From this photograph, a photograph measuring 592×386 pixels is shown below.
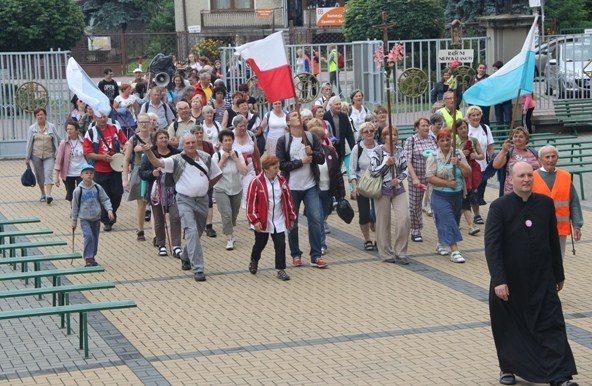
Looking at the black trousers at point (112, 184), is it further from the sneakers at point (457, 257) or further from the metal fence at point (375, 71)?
the metal fence at point (375, 71)

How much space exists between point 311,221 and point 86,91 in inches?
159

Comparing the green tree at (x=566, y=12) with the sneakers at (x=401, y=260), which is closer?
the sneakers at (x=401, y=260)

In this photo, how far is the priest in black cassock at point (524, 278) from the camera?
9312 mm

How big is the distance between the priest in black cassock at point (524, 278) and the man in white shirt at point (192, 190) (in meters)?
4.93

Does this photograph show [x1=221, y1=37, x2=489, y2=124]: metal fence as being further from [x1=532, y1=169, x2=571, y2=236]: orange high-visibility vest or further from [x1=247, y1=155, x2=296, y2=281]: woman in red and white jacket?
[x1=532, y1=169, x2=571, y2=236]: orange high-visibility vest

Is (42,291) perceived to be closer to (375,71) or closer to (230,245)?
(230,245)

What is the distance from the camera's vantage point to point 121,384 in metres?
9.78

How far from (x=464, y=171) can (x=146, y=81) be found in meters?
12.8

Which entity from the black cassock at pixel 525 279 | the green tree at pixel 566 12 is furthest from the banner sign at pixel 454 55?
the green tree at pixel 566 12

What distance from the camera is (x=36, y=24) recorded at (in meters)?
41.4

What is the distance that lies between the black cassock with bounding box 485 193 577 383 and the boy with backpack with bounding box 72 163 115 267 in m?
6.08

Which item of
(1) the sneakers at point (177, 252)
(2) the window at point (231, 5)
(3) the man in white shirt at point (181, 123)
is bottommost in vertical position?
(1) the sneakers at point (177, 252)

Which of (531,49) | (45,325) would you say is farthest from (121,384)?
(531,49)

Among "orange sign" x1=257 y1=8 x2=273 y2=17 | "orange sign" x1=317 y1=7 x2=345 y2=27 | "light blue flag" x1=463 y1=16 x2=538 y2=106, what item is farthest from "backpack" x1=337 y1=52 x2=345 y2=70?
"orange sign" x1=257 y1=8 x2=273 y2=17
